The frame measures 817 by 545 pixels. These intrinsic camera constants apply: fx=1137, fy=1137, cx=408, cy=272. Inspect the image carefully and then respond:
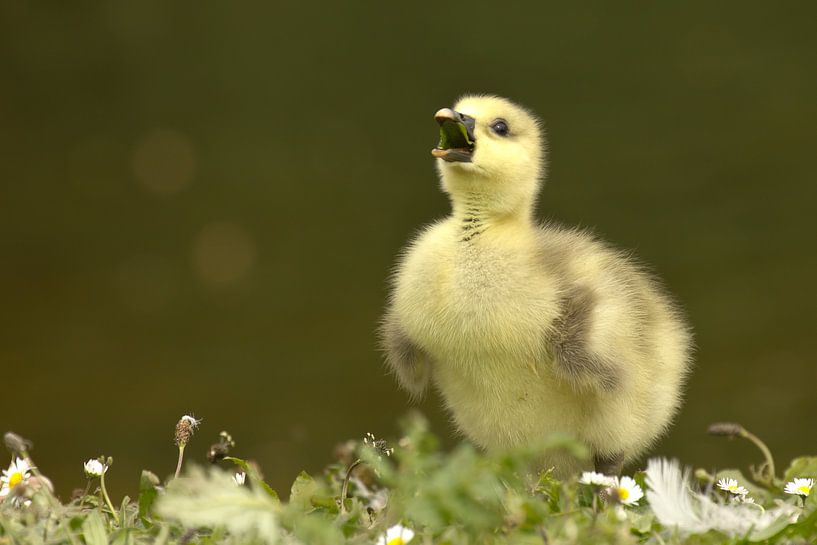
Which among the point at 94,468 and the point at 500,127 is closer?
the point at 94,468

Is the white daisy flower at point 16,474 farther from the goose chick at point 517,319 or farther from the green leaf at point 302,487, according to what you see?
the goose chick at point 517,319

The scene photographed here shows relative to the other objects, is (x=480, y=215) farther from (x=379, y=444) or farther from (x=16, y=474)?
(x=16, y=474)

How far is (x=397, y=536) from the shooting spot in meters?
1.02

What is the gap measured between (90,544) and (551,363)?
0.56 m

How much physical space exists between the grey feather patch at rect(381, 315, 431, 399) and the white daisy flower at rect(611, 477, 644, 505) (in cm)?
32

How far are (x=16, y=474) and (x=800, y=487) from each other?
2.95 ft

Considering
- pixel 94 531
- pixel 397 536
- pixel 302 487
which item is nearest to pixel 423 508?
pixel 397 536

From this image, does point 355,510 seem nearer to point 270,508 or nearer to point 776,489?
point 270,508

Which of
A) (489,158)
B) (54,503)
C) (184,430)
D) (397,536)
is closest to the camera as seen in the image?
(397,536)

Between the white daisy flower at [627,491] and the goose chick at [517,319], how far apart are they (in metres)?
0.13

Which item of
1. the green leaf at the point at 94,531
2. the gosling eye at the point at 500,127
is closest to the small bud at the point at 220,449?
the green leaf at the point at 94,531

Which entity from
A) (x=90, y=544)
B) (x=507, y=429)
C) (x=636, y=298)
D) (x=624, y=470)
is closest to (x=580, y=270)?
(x=636, y=298)

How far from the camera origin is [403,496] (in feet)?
3.06

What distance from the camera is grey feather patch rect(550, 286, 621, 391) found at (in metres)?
1.30
